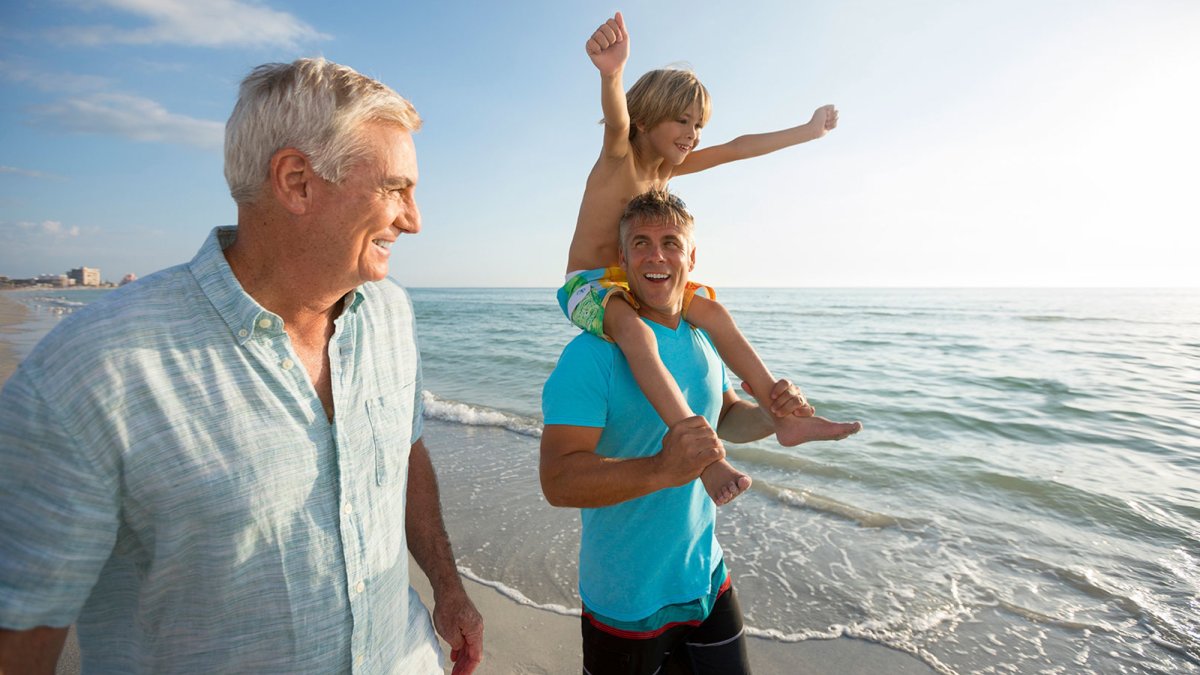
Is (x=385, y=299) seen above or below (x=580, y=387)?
above

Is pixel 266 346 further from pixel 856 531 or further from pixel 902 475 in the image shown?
pixel 902 475

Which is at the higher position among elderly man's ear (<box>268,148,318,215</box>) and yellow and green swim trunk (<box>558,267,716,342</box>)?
elderly man's ear (<box>268,148,318,215</box>)

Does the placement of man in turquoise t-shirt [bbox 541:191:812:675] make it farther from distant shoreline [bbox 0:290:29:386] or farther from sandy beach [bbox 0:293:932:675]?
distant shoreline [bbox 0:290:29:386]

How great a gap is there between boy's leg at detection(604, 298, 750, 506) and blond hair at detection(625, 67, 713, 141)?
4.37 ft

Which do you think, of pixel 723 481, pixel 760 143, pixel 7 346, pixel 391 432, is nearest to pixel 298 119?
pixel 391 432

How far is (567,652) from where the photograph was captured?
3.65m

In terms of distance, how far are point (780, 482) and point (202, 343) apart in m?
6.56

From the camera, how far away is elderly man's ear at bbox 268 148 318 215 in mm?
1539

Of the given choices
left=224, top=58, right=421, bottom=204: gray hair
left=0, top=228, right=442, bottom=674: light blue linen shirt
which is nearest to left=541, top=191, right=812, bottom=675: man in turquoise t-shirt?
left=0, top=228, right=442, bottom=674: light blue linen shirt

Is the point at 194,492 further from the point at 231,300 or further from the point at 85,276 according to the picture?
the point at 85,276

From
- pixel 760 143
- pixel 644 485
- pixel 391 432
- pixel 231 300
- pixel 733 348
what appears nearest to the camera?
pixel 231 300

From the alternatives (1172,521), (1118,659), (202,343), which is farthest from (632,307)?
(1172,521)

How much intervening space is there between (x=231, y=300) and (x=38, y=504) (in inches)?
21.3

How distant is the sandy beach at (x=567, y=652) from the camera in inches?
139
